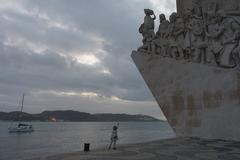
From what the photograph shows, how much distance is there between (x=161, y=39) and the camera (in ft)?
51.2

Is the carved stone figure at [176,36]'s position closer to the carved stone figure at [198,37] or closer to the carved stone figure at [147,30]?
the carved stone figure at [198,37]

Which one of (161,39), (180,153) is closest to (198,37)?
(161,39)

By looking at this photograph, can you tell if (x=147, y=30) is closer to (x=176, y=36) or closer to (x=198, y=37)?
(x=176, y=36)

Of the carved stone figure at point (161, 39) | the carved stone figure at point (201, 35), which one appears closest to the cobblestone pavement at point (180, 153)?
the carved stone figure at point (201, 35)

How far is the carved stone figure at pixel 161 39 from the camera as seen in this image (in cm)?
1523

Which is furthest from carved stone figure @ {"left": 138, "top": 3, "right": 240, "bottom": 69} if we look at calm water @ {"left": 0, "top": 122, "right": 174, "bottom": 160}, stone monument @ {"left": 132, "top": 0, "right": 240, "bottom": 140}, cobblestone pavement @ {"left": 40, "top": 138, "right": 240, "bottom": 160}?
calm water @ {"left": 0, "top": 122, "right": 174, "bottom": 160}

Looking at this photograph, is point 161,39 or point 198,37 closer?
point 198,37

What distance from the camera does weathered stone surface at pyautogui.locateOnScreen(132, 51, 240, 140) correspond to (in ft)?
42.0

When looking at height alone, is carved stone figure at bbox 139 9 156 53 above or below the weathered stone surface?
above

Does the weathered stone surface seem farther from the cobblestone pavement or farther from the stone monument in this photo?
the cobblestone pavement

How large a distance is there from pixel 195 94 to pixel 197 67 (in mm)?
1078

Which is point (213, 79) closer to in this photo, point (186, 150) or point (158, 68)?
point (158, 68)


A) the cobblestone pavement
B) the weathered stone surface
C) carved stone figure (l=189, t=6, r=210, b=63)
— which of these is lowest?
the cobblestone pavement

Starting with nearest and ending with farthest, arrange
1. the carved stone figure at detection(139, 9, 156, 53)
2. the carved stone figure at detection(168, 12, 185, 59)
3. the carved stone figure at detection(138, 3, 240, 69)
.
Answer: the carved stone figure at detection(138, 3, 240, 69)
the carved stone figure at detection(168, 12, 185, 59)
the carved stone figure at detection(139, 9, 156, 53)
